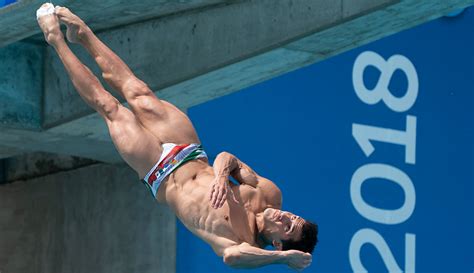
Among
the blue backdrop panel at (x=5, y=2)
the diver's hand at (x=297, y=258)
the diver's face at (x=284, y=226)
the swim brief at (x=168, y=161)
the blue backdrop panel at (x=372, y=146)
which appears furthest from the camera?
the blue backdrop panel at (x=372, y=146)

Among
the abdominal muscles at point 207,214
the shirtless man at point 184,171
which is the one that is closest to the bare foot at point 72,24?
the shirtless man at point 184,171

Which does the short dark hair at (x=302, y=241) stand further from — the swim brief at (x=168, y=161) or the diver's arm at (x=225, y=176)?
the swim brief at (x=168, y=161)

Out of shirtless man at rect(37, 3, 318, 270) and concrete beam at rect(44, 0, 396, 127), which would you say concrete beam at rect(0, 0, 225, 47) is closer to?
concrete beam at rect(44, 0, 396, 127)

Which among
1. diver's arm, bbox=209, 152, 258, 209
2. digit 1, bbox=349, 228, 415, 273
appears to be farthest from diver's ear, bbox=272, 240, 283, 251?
digit 1, bbox=349, 228, 415, 273

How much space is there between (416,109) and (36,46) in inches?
186

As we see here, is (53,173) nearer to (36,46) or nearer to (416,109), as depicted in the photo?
(36,46)

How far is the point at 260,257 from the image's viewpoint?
9328 mm

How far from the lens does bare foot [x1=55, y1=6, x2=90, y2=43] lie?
9930 mm

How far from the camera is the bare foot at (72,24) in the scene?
9930mm

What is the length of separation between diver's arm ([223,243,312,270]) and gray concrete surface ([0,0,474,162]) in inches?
87.8

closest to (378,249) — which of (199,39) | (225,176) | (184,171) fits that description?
(199,39)

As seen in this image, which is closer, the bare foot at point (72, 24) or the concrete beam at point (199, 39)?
the bare foot at point (72, 24)

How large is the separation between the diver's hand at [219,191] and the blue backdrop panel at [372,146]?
13.0 ft

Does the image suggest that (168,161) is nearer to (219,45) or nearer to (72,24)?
(72,24)
